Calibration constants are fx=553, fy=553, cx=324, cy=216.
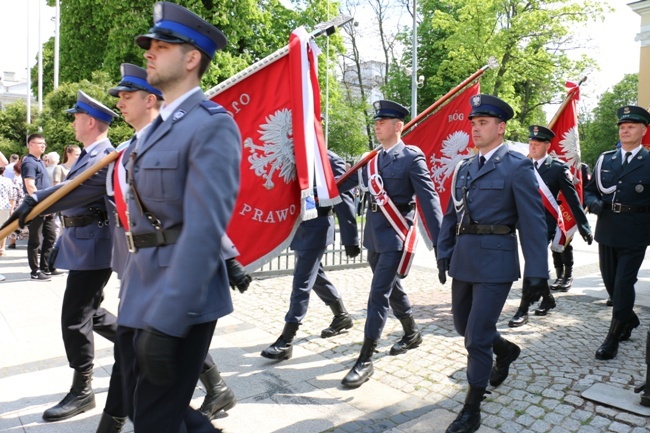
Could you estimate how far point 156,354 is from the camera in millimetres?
1939

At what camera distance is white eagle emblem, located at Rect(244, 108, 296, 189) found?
432 centimetres

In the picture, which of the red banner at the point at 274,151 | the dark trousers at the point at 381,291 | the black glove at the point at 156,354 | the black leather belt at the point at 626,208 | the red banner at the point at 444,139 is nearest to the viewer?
the black glove at the point at 156,354

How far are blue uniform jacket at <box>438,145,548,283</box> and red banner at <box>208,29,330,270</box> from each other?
123 centimetres

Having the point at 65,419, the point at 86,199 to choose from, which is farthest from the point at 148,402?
the point at 65,419

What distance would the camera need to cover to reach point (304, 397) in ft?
13.6

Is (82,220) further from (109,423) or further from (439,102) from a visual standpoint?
(439,102)

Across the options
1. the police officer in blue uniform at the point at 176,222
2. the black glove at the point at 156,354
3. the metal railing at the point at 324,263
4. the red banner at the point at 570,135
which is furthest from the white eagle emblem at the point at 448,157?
the black glove at the point at 156,354

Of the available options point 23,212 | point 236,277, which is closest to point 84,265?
point 23,212

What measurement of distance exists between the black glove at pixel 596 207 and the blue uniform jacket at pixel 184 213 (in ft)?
14.6

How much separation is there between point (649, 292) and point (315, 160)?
628 cm

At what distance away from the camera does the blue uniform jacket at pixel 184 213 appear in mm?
1975

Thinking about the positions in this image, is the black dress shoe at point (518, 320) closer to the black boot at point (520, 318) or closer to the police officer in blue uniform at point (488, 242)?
the black boot at point (520, 318)

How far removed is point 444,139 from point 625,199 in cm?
195

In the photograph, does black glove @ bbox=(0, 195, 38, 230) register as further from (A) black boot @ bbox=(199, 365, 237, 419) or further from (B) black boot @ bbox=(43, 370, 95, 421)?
(A) black boot @ bbox=(199, 365, 237, 419)
